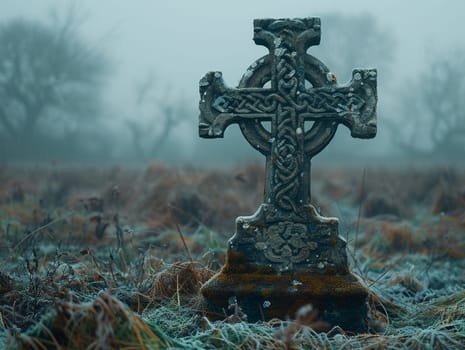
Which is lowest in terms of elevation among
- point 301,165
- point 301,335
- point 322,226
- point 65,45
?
point 301,335

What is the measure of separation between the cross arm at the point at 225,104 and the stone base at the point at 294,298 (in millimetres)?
1182

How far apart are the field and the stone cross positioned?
0.19 metres

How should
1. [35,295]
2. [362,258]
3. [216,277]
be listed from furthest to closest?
[362,258], [216,277], [35,295]

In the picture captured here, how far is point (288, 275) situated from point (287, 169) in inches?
30.7

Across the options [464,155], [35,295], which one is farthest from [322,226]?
[464,155]

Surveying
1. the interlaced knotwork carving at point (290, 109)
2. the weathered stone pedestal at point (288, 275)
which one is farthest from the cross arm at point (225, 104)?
the weathered stone pedestal at point (288, 275)

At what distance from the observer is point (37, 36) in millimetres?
17781

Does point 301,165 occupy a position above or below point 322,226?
above

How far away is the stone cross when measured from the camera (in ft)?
12.0

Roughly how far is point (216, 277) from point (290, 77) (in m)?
1.59

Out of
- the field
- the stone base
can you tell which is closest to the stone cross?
the stone base

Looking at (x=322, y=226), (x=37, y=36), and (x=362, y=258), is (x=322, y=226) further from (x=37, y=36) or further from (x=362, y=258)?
(x=37, y=36)

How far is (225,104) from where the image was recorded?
13.0ft

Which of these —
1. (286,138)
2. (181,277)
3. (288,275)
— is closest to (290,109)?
(286,138)
